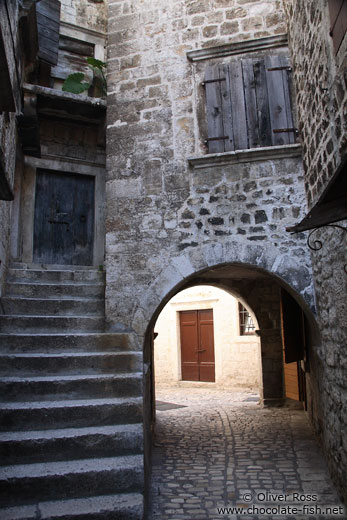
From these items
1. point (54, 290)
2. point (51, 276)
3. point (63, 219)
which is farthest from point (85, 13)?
point (54, 290)

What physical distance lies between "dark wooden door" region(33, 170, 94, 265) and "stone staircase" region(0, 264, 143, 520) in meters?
1.81

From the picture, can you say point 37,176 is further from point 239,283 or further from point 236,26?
point 239,283

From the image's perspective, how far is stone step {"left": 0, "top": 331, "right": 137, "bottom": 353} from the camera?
3979mm

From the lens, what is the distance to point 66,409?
11.2ft

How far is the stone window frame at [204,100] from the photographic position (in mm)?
4289

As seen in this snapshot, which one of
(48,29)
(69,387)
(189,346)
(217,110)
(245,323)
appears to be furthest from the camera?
(189,346)

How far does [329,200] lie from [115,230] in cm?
269

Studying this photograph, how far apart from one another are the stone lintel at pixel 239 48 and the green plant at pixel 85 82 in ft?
7.61

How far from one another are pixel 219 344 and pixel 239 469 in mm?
6881

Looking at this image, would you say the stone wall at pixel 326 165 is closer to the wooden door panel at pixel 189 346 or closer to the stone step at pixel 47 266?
the stone step at pixel 47 266

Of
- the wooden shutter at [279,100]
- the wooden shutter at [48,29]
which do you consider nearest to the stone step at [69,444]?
the wooden shutter at [279,100]

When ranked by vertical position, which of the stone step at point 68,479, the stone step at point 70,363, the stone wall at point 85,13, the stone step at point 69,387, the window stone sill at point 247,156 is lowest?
the stone step at point 68,479

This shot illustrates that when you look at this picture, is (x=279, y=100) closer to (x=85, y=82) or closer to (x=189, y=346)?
(x=85, y=82)

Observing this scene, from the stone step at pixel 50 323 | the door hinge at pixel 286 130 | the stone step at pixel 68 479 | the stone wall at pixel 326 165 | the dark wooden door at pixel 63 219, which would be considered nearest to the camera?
the stone step at pixel 68 479
